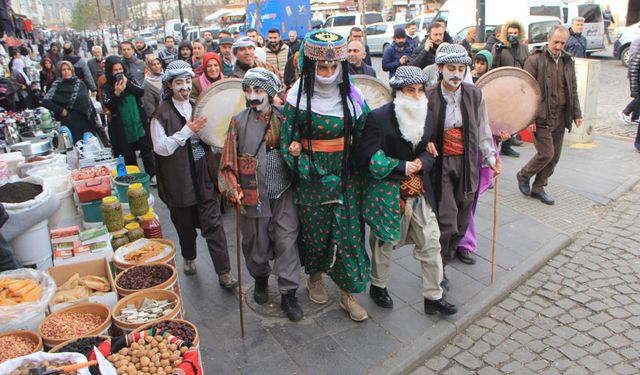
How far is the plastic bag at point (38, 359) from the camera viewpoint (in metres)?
2.61

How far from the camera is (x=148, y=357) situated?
2.76 metres

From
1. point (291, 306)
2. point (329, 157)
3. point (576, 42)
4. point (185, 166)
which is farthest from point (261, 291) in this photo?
point (576, 42)

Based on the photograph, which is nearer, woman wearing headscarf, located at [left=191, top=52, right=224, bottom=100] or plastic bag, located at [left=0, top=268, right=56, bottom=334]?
plastic bag, located at [left=0, top=268, right=56, bottom=334]

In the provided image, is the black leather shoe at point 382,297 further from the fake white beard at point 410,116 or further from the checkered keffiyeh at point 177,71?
the checkered keffiyeh at point 177,71

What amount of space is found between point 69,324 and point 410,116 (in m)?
2.61

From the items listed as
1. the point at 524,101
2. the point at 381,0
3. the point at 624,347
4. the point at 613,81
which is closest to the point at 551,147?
the point at 524,101

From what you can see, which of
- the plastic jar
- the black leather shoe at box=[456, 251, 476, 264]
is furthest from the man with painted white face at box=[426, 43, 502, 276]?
the plastic jar

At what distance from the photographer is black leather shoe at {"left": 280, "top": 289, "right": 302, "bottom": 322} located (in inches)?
155

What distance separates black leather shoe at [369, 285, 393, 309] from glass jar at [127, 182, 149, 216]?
7.27ft

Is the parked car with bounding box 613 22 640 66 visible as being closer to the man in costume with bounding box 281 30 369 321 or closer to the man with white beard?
the man with white beard

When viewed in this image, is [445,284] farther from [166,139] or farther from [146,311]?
[166,139]

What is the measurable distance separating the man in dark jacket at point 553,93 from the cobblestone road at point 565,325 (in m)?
1.44

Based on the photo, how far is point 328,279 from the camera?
15.1 ft

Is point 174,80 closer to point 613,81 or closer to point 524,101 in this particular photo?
point 524,101
